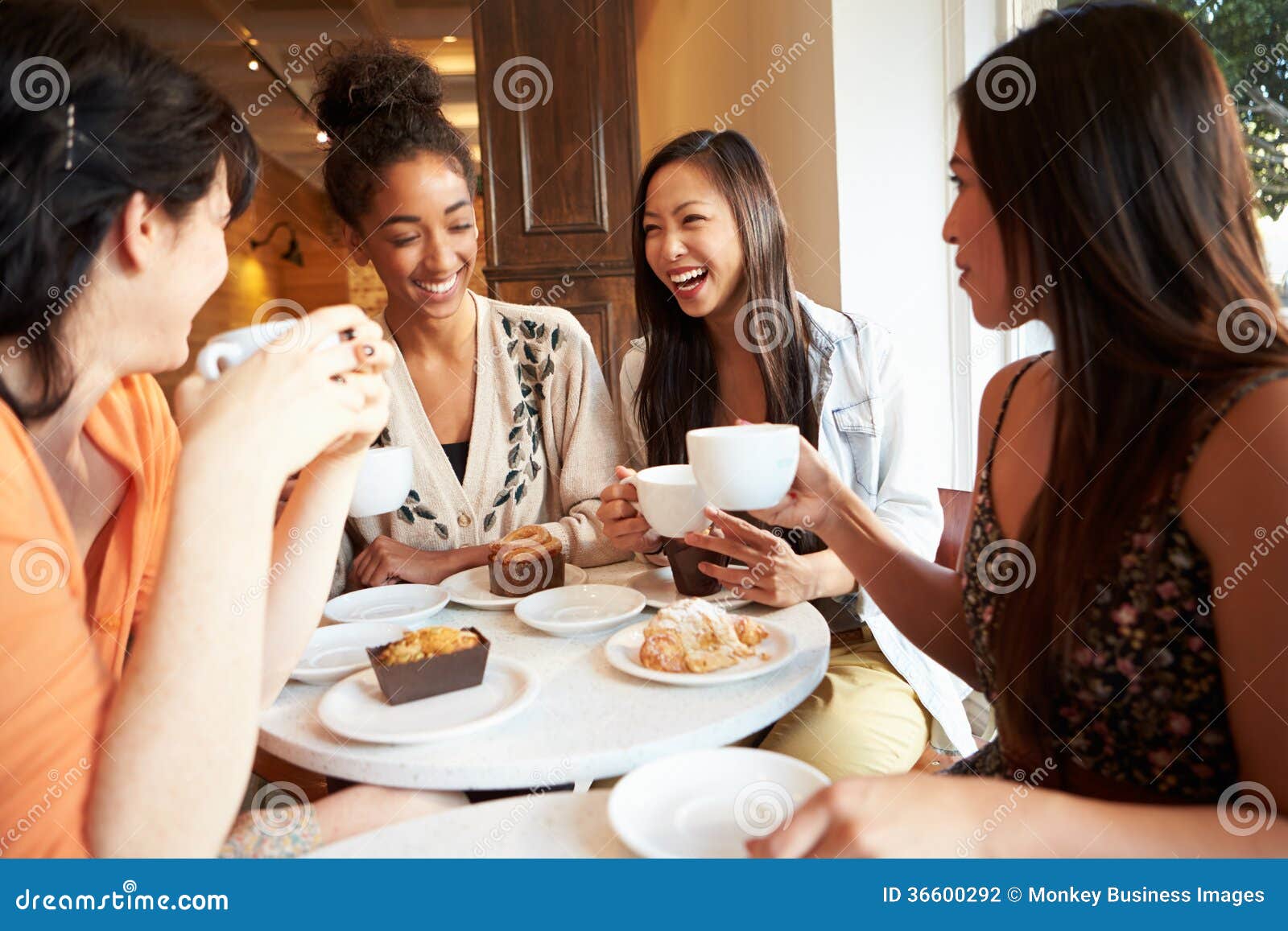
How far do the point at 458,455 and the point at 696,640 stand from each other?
46.3 inches

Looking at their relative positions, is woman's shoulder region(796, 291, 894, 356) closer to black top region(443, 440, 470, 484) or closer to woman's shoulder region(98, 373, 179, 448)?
black top region(443, 440, 470, 484)

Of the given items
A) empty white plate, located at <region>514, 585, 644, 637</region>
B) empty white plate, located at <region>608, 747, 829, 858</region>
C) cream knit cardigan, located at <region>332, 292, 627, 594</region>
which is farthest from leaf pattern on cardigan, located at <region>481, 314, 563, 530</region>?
empty white plate, located at <region>608, 747, 829, 858</region>

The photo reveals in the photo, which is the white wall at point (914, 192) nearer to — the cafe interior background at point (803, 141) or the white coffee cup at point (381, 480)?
the cafe interior background at point (803, 141)

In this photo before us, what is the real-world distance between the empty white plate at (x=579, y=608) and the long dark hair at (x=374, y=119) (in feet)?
3.81

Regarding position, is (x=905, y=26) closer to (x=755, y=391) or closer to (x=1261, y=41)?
(x=1261, y=41)

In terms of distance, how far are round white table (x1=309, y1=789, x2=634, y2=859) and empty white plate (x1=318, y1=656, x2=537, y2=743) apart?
0.16 m

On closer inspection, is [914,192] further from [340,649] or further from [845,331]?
[340,649]

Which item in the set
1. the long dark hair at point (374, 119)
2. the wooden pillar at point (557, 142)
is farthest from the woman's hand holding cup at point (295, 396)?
the wooden pillar at point (557, 142)

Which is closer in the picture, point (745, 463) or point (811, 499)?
point (745, 463)

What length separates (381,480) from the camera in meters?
1.50

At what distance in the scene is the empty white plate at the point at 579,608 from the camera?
1.45 meters

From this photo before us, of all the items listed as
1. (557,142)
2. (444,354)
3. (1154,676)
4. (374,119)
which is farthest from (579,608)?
(557,142)

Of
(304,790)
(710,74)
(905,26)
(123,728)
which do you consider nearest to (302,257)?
(710,74)

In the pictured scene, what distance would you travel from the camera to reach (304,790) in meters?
1.83
